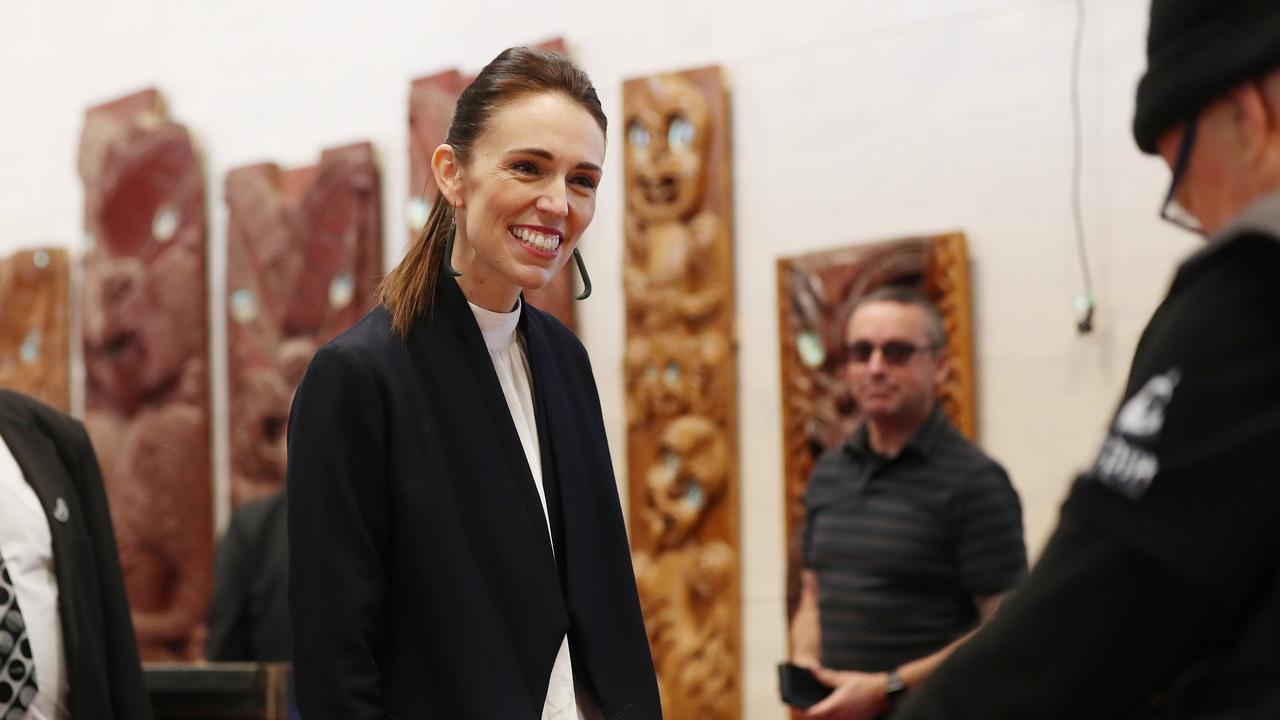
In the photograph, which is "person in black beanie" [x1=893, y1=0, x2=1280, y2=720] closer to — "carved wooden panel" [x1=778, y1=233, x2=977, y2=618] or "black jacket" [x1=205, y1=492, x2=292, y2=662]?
"carved wooden panel" [x1=778, y1=233, x2=977, y2=618]

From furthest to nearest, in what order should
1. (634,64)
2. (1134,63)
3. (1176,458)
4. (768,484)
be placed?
1. (634,64)
2. (768,484)
3. (1134,63)
4. (1176,458)

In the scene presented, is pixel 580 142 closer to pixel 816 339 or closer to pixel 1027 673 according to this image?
pixel 1027 673

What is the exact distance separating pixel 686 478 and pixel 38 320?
10.0ft

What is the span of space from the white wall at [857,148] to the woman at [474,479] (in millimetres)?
1820

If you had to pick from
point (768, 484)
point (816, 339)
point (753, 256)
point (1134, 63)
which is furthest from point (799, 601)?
point (1134, 63)

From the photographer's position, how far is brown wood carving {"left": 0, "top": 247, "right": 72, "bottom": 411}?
5547 mm

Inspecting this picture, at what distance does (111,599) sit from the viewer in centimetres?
251

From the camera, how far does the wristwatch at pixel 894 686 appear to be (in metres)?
2.82

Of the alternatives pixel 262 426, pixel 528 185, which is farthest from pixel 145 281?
pixel 528 185

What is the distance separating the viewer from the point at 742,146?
13.1 ft

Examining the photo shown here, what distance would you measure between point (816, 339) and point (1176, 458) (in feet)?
9.50

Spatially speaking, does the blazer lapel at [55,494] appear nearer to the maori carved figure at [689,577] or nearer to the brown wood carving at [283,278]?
the maori carved figure at [689,577]

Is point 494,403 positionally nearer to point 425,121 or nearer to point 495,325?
point 495,325

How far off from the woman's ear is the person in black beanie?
1.08 metres
